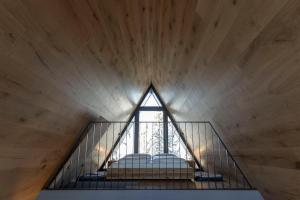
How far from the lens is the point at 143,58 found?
101 inches

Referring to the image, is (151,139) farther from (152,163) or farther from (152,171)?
(152,171)

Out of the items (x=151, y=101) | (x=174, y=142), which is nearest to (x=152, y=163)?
(x=174, y=142)

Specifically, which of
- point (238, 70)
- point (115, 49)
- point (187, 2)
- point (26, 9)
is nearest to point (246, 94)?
point (238, 70)

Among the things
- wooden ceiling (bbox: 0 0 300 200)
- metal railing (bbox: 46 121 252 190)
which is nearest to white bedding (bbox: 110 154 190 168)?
metal railing (bbox: 46 121 252 190)

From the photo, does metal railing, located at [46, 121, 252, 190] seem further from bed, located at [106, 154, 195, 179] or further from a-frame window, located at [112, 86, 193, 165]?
a-frame window, located at [112, 86, 193, 165]

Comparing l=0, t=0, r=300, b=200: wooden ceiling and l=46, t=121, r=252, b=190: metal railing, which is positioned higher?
l=0, t=0, r=300, b=200: wooden ceiling

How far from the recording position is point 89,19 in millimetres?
Result: 1287

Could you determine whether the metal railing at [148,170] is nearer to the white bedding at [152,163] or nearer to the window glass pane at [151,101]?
the white bedding at [152,163]

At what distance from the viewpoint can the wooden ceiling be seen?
40.2 inches

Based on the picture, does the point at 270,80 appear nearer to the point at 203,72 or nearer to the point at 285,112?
the point at 285,112

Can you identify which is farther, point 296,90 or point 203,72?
point 203,72

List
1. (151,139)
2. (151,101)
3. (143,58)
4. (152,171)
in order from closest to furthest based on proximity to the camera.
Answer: (143,58) → (152,171) → (151,139) → (151,101)

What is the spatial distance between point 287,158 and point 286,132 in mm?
322

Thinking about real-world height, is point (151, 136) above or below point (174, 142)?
above
